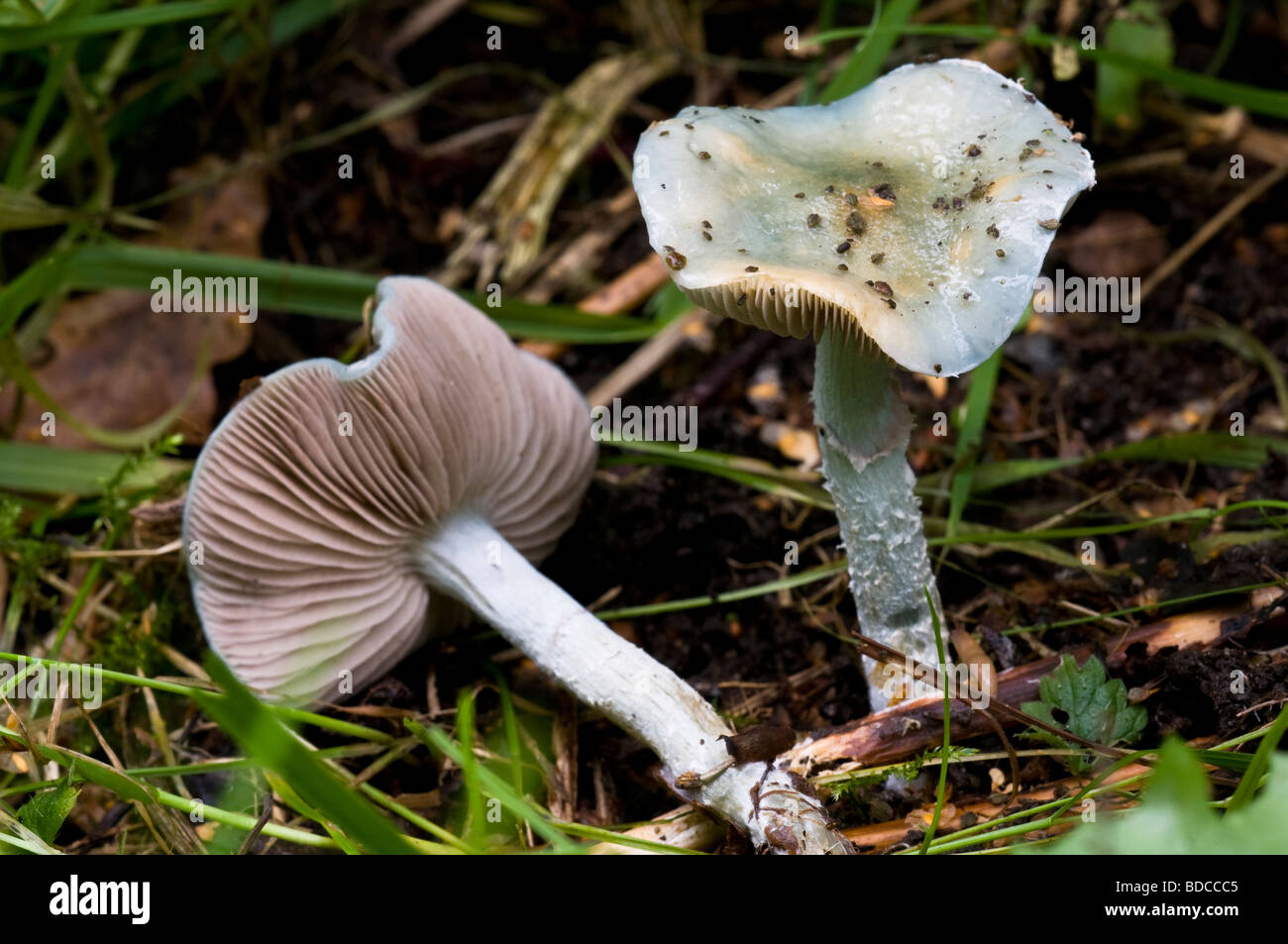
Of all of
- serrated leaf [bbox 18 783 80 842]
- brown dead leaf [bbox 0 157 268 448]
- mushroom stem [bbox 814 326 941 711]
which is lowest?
serrated leaf [bbox 18 783 80 842]

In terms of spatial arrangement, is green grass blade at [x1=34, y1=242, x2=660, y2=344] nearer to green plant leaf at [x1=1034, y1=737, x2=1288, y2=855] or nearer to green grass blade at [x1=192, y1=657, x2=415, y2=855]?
green grass blade at [x1=192, y1=657, x2=415, y2=855]

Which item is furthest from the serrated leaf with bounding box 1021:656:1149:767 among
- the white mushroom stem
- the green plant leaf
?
the green plant leaf

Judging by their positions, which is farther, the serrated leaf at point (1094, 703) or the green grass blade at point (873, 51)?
the green grass blade at point (873, 51)

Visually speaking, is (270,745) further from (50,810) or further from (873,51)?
(873,51)

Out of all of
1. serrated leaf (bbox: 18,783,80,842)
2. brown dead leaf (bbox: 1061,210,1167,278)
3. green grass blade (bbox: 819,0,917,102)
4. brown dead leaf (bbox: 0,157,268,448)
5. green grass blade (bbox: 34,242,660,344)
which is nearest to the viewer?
serrated leaf (bbox: 18,783,80,842)

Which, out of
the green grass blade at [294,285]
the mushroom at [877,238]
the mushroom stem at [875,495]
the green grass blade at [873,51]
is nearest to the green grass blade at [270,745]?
the mushroom at [877,238]

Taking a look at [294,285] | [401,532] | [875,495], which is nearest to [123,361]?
[294,285]

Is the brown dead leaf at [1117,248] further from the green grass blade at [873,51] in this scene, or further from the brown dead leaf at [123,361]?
the brown dead leaf at [123,361]
